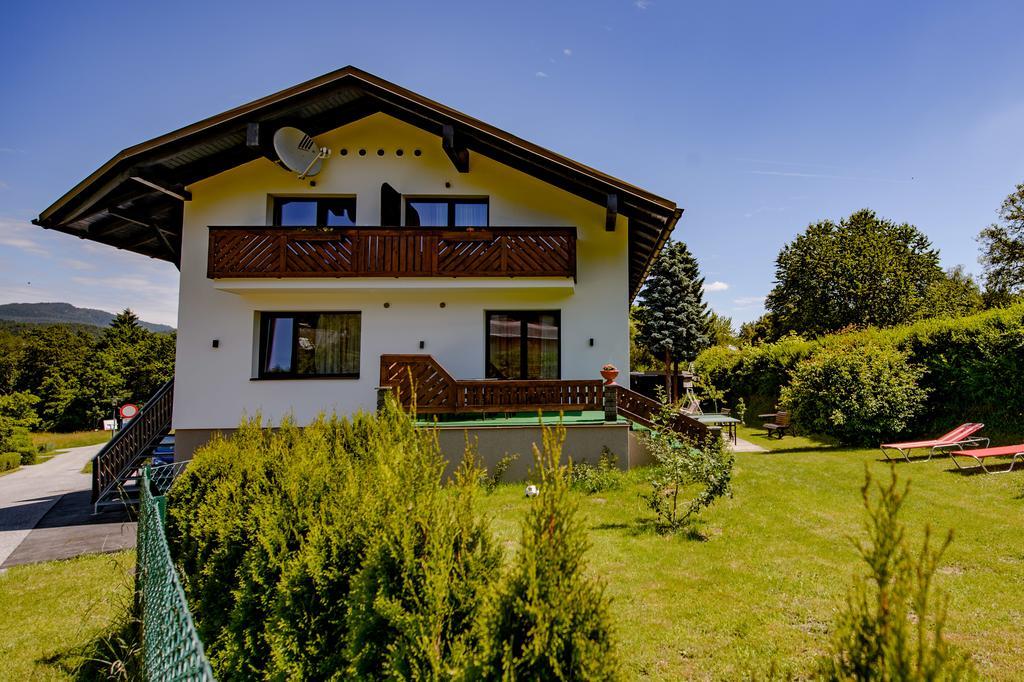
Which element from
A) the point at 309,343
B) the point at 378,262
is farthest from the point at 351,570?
the point at 309,343

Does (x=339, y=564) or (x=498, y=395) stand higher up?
(x=498, y=395)

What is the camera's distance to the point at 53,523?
1052cm

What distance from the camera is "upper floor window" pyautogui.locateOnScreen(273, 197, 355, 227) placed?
13.2 meters

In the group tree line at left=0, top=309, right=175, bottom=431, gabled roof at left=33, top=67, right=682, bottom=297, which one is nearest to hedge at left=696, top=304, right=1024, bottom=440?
gabled roof at left=33, top=67, right=682, bottom=297

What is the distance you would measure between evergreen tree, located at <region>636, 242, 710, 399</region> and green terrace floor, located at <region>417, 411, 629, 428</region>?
25928 mm

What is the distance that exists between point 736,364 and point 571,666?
26194mm

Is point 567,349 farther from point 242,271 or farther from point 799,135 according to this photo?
point 799,135

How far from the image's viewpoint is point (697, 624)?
15.1ft

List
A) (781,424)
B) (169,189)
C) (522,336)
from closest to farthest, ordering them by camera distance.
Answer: (169,189), (522,336), (781,424)

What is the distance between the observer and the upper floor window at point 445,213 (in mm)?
13227

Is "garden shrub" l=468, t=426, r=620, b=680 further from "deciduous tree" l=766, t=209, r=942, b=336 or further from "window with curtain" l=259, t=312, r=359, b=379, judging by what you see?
"deciduous tree" l=766, t=209, r=942, b=336

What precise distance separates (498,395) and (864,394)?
34.1 ft

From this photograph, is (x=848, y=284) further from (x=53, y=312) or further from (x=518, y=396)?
(x=53, y=312)

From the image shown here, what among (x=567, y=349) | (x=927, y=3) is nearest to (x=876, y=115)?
(x=927, y=3)
